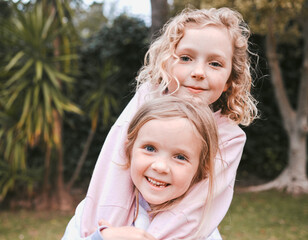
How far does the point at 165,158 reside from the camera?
60.2 inches

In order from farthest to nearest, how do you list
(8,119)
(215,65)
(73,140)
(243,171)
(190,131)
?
(243,171) < (73,140) < (8,119) < (215,65) < (190,131)

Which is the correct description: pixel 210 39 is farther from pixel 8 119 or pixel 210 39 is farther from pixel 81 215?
pixel 8 119

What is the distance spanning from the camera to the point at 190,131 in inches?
60.9

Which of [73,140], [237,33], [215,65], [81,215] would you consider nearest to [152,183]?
[81,215]

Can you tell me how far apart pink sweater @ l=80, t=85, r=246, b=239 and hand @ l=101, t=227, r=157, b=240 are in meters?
0.07

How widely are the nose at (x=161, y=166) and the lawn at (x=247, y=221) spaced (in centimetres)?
464

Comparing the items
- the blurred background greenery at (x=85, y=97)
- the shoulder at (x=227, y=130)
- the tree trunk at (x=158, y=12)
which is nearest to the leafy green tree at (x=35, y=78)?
the blurred background greenery at (x=85, y=97)

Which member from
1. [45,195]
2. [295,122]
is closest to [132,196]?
[45,195]

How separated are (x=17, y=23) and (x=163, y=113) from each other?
6.40 meters

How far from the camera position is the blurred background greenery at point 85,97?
675cm

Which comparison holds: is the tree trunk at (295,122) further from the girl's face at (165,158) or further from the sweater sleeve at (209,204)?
the girl's face at (165,158)

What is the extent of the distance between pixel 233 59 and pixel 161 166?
74 cm

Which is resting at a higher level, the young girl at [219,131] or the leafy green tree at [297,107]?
the young girl at [219,131]

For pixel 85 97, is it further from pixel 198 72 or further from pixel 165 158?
pixel 165 158
